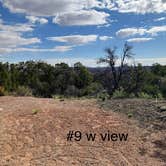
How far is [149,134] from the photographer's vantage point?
5312mm

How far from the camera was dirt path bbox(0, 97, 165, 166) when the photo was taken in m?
4.35

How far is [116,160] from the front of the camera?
14.3 ft

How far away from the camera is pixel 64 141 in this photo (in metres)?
5.07

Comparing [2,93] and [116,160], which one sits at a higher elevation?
[2,93]

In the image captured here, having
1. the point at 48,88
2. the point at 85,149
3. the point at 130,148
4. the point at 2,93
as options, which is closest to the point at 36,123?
the point at 85,149

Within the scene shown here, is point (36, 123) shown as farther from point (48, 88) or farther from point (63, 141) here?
point (48, 88)

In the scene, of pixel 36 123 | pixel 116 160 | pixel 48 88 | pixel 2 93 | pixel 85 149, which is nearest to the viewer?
pixel 116 160

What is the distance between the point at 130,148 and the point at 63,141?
108 centimetres

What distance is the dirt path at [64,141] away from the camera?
14.3 feet

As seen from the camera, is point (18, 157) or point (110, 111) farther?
point (110, 111)

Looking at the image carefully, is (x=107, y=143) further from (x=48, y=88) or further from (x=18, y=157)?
(x=48, y=88)

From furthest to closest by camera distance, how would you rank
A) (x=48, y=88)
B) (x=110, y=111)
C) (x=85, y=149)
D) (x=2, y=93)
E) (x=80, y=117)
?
1. (x=48, y=88)
2. (x=2, y=93)
3. (x=110, y=111)
4. (x=80, y=117)
5. (x=85, y=149)

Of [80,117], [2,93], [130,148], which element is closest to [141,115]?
[80,117]

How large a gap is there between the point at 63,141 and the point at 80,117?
130 cm
